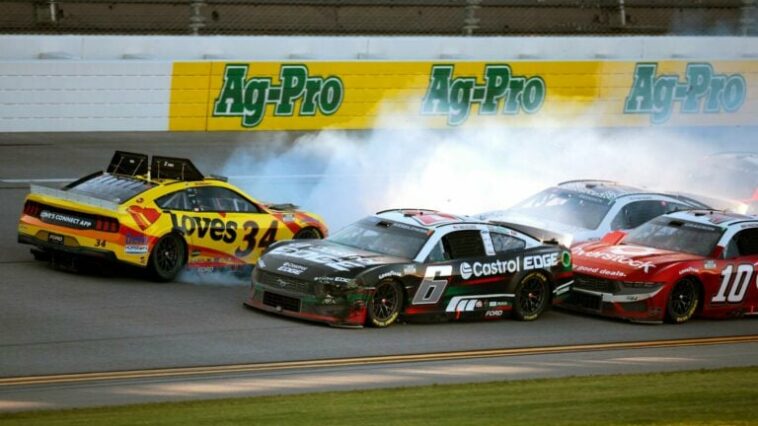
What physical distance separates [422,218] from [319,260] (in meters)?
1.70

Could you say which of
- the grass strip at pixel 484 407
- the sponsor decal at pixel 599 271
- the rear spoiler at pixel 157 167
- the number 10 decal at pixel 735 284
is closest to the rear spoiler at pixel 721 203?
the number 10 decal at pixel 735 284

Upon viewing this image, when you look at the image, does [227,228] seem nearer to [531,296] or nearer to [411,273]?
[411,273]

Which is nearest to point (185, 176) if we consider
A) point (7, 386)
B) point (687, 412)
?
point (7, 386)

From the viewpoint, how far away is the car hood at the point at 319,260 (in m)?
15.5

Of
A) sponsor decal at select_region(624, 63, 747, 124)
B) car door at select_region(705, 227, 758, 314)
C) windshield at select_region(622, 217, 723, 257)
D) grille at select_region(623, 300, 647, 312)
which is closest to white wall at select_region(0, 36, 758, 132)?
sponsor decal at select_region(624, 63, 747, 124)

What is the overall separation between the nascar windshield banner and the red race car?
9726mm

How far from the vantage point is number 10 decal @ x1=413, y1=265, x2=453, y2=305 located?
1596cm

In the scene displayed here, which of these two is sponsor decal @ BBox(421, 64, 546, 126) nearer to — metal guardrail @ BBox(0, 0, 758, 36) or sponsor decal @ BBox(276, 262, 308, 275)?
metal guardrail @ BBox(0, 0, 758, 36)

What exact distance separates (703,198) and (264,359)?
10.6m

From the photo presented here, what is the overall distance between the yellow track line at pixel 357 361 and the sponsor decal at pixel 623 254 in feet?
3.84

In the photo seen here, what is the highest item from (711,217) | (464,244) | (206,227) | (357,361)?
(711,217)

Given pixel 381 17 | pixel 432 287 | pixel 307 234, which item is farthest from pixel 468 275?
pixel 381 17

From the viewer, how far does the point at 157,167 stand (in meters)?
17.8

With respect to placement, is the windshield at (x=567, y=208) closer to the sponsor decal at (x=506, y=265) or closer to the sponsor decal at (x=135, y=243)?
the sponsor decal at (x=506, y=265)
